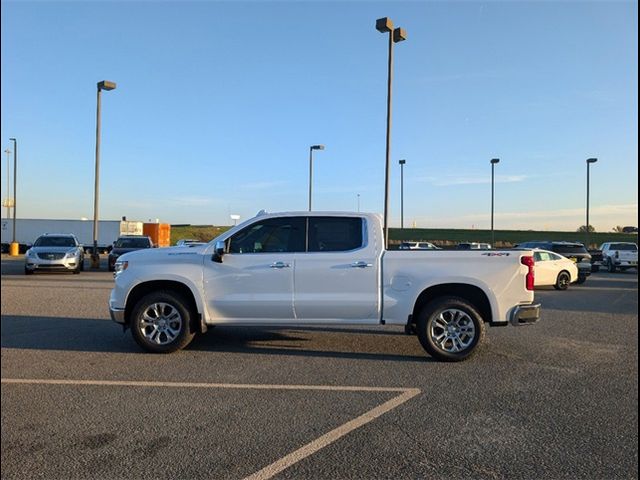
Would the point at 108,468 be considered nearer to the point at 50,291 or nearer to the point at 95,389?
the point at 95,389

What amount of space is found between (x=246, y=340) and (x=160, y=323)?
1475 mm

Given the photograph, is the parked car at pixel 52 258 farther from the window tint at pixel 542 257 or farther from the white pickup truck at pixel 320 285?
the window tint at pixel 542 257

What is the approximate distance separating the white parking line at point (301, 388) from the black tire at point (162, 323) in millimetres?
1358

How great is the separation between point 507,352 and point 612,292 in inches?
463

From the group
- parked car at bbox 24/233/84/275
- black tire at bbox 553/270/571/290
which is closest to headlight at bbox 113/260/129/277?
parked car at bbox 24/233/84/275

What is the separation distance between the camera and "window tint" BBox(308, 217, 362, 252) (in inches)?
287

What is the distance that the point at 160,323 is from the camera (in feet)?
23.7

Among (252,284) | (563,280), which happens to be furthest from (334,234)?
(563,280)

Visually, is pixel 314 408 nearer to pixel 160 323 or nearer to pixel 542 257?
pixel 160 323

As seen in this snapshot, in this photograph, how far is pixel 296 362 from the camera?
6797 mm

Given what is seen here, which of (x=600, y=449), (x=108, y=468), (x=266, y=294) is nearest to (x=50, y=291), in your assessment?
(x=266, y=294)

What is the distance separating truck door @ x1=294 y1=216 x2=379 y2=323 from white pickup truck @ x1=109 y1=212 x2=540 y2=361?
0.01 meters

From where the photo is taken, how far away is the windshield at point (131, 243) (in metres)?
24.1

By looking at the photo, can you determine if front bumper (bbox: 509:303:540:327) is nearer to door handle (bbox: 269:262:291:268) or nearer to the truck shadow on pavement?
the truck shadow on pavement
